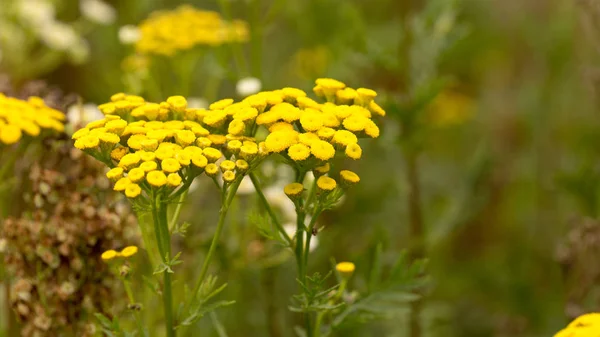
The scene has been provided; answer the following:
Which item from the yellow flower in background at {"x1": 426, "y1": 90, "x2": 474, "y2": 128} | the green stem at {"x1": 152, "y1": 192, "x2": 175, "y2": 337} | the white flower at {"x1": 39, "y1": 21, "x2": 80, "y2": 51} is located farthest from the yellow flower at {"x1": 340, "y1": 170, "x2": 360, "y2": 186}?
the yellow flower in background at {"x1": 426, "y1": 90, "x2": 474, "y2": 128}

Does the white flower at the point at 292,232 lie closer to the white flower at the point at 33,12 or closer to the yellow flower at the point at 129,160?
the yellow flower at the point at 129,160

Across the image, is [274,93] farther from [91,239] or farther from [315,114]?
[91,239]

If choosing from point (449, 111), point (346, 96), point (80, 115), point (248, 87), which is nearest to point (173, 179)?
point (346, 96)

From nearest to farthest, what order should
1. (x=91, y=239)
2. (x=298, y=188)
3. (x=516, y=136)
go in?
(x=298, y=188)
(x=91, y=239)
(x=516, y=136)

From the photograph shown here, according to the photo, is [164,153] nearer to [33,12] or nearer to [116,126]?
[116,126]

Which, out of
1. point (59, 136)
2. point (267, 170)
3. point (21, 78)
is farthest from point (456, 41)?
point (21, 78)

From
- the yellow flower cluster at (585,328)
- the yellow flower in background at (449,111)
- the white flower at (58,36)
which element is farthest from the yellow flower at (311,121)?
the yellow flower in background at (449,111)
